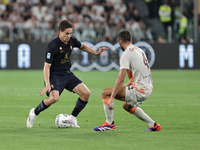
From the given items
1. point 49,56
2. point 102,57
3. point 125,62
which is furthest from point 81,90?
point 102,57

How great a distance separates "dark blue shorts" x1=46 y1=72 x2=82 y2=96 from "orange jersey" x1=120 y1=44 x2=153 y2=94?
1.34m

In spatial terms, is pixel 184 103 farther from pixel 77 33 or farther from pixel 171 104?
pixel 77 33

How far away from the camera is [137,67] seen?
6449 mm

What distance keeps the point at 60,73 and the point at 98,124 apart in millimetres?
1138

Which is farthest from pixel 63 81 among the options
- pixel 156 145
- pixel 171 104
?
pixel 171 104

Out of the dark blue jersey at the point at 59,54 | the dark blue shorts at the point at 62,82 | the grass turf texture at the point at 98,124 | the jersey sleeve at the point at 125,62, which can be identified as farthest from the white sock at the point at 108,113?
the dark blue jersey at the point at 59,54

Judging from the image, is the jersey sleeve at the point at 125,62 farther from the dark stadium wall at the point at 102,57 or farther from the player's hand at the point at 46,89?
the dark stadium wall at the point at 102,57

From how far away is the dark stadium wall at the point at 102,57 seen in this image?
21.5m

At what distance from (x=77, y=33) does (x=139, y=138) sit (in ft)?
50.3

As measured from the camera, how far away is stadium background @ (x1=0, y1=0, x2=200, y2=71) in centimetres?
2127

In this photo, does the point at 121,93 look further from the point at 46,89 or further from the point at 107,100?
the point at 46,89

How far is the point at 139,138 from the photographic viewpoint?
6180 mm

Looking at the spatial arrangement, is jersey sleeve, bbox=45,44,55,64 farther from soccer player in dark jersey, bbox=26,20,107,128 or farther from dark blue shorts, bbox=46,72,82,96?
dark blue shorts, bbox=46,72,82,96

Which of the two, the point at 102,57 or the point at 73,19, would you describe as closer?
the point at 102,57
